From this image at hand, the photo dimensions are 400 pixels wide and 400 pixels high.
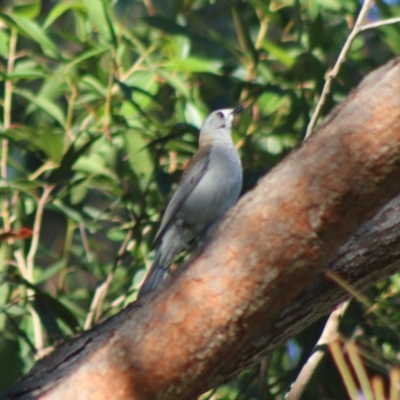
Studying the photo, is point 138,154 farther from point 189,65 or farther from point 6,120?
point 6,120

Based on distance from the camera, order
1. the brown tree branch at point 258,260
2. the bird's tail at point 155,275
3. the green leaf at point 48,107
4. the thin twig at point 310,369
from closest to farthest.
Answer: the brown tree branch at point 258,260, the thin twig at point 310,369, the bird's tail at point 155,275, the green leaf at point 48,107

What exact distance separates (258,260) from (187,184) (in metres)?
1.91

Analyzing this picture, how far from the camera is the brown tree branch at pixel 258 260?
2008 millimetres

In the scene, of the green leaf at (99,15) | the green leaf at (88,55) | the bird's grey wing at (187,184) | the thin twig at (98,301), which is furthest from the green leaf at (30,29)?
the thin twig at (98,301)

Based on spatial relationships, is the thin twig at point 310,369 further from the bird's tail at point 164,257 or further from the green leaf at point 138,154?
the green leaf at point 138,154

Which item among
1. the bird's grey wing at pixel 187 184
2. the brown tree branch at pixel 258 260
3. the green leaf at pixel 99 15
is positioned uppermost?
the green leaf at pixel 99 15

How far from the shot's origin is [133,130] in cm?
416

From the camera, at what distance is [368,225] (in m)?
2.68

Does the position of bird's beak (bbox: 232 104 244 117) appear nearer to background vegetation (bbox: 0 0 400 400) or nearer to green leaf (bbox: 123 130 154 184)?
background vegetation (bbox: 0 0 400 400)

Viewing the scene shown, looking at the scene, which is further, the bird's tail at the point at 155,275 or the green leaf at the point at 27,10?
the green leaf at the point at 27,10

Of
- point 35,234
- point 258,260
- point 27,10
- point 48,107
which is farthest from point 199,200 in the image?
point 258,260

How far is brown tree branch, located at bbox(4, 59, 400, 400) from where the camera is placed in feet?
6.59

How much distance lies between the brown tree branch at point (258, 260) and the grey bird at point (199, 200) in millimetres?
1491

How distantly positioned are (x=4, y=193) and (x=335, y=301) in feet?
6.91
